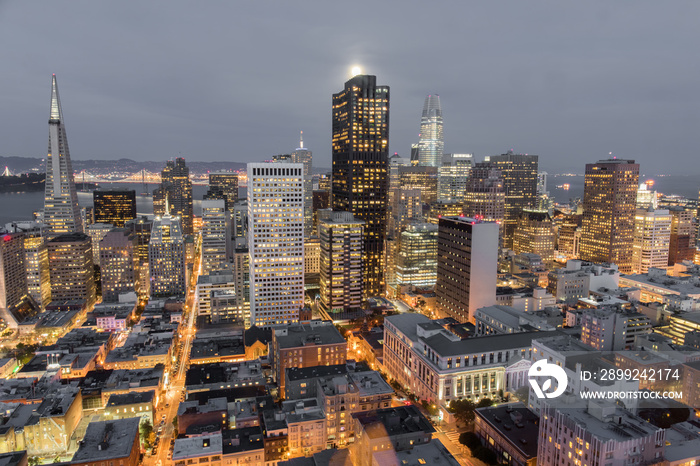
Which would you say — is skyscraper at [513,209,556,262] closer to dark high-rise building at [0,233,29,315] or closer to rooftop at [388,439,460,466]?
rooftop at [388,439,460,466]

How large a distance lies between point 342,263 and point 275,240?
22.4 m

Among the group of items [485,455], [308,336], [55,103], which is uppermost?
[55,103]

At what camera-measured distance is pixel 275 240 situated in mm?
116375

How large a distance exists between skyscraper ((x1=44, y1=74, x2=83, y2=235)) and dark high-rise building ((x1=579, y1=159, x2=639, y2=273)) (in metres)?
197

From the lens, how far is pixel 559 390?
7131 cm

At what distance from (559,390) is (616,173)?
124901 mm

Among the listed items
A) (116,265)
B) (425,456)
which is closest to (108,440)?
(425,456)

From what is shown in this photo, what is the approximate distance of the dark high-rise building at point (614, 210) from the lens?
16812cm

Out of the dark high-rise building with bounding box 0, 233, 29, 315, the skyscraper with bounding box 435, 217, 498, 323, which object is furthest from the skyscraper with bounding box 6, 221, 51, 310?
the skyscraper with bounding box 435, 217, 498, 323

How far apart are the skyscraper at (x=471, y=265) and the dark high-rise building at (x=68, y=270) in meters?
113

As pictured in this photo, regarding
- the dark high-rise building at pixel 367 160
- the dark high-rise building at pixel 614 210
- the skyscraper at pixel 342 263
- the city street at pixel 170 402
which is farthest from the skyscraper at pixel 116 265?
the dark high-rise building at pixel 614 210

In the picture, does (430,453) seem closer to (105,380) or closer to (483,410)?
(483,410)

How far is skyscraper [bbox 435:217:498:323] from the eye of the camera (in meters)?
114

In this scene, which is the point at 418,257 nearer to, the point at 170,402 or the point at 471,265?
the point at 471,265
